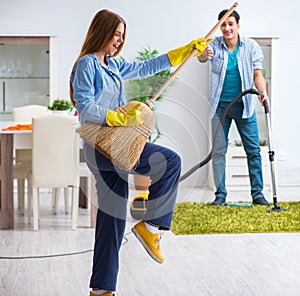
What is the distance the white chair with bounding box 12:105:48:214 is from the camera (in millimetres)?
5652

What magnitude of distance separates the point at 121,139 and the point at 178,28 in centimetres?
450

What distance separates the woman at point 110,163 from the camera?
9.87 feet

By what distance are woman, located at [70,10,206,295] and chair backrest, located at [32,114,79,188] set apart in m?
1.96

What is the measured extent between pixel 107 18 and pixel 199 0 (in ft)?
14.7

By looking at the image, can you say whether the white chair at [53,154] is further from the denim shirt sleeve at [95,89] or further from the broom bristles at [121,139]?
the broom bristles at [121,139]

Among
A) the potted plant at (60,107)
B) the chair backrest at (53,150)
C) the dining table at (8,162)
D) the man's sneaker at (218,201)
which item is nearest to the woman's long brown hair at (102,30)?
the chair backrest at (53,150)

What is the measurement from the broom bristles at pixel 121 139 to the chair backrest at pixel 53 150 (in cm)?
213

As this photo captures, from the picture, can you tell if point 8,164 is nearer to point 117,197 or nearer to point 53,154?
point 53,154

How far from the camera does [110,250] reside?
3197 millimetres

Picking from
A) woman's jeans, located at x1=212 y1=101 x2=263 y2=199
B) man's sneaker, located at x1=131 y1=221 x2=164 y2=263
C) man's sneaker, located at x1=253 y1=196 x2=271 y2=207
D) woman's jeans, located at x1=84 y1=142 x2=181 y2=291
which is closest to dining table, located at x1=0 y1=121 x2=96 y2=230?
woman's jeans, located at x1=212 y1=101 x2=263 y2=199

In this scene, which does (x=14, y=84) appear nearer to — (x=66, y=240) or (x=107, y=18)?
(x=66, y=240)

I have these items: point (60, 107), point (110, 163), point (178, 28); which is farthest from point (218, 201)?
point (110, 163)

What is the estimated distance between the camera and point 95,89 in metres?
3.10

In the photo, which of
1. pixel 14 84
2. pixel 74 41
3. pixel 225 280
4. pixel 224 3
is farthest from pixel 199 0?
pixel 225 280
